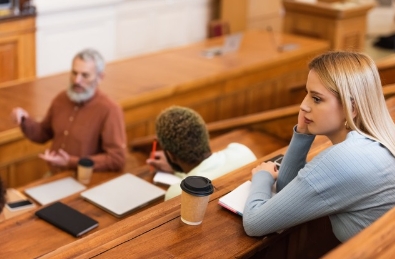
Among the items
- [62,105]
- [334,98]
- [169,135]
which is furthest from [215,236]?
[62,105]

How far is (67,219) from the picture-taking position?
2529 millimetres

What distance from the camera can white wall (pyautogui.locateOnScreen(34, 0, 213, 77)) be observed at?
20.0 ft

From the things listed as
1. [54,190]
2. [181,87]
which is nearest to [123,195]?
[54,190]

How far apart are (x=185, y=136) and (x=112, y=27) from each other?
4431mm

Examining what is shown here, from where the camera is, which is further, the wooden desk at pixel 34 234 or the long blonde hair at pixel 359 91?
the wooden desk at pixel 34 234

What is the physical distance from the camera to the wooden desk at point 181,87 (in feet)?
12.1

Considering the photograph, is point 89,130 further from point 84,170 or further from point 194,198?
point 194,198

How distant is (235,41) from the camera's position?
5.35 m

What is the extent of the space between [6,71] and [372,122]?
4313 millimetres

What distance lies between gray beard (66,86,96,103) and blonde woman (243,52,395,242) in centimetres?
181

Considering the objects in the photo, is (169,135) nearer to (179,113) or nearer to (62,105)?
(179,113)

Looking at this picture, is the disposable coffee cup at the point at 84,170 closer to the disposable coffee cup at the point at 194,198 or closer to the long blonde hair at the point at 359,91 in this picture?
the disposable coffee cup at the point at 194,198

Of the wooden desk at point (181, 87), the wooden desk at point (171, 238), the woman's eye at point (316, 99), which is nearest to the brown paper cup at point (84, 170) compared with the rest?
the wooden desk at point (181, 87)

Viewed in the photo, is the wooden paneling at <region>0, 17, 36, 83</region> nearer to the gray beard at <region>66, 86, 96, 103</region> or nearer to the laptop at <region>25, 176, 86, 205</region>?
the gray beard at <region>66, 86, 96, 103</region>
